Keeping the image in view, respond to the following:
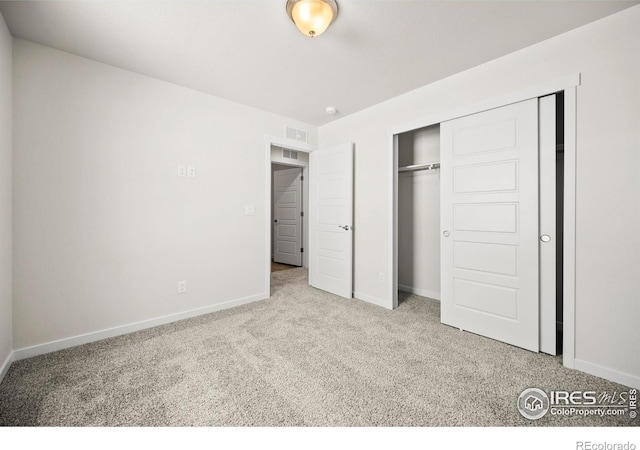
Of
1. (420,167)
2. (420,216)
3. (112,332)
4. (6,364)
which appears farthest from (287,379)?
(420,167)

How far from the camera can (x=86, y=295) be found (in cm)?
235

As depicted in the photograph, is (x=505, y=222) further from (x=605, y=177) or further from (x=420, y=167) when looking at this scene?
(x=420, y=167)

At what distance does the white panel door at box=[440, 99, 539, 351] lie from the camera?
7.18 feet

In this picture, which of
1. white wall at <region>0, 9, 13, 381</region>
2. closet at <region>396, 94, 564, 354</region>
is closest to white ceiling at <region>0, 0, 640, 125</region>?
white wall at <region>0, 9, 13, 381</region>

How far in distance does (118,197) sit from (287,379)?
7.14 ft

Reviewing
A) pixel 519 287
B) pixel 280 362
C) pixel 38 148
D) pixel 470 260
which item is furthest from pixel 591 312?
pixel 38 148

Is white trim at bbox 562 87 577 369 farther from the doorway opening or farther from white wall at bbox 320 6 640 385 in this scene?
the doorway opening

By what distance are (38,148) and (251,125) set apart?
1.95m

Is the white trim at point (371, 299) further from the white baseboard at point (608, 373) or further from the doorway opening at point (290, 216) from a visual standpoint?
the doorway opening at point (290, 216)

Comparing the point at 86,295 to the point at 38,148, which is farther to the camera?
the point at 86,295

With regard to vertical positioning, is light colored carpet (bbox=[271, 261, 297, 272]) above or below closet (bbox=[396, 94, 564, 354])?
below

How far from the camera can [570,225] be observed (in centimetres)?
195

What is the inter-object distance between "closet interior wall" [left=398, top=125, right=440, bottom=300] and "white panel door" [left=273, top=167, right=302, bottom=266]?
252 centimetres
